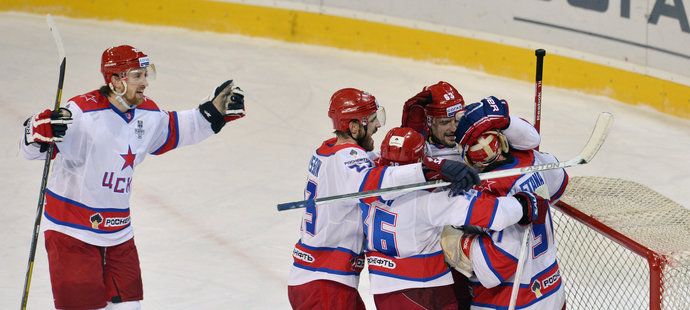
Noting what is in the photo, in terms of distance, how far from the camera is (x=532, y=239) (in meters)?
3.60

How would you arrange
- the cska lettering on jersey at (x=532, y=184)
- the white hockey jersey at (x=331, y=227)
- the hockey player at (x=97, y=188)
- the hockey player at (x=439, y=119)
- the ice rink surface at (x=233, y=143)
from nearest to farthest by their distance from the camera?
the cska lettering on jersey at (x=532, y=184) → the white hockey jersey at (x=331, y=227) → the hockey player at (x=439, y=119) → the hockey player at (x=97, y=188) → the ice rink surface at (x=233, y=143)

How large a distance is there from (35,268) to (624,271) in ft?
8.68

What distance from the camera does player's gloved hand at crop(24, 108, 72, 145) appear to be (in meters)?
3.86

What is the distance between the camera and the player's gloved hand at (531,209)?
3438 mm

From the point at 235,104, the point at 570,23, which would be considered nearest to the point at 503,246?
the point at 235,104

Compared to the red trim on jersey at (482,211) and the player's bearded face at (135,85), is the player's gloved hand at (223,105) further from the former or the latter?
the red trim on jersey at (482,211)

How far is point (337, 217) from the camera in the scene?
12.5 ft

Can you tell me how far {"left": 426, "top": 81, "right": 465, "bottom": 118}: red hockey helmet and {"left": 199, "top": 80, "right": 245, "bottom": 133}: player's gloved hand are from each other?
0.72 metres

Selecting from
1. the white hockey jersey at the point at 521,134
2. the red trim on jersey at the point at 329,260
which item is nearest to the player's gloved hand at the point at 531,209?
the white hockey jersey at the point at 521,134

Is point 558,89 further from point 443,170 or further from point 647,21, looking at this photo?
point 443,170

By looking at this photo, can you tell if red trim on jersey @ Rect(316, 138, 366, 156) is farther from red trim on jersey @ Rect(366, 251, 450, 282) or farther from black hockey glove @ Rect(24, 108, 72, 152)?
black hockey glove @ Rect(24, 108, 72, 152)

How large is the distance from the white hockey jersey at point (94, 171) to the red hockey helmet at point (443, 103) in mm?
1055

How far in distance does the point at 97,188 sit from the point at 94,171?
6 centimetres

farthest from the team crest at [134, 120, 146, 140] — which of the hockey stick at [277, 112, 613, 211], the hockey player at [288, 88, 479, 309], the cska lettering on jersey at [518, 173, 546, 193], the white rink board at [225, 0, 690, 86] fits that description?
the white rink board at [225, 0, 690, 86]
